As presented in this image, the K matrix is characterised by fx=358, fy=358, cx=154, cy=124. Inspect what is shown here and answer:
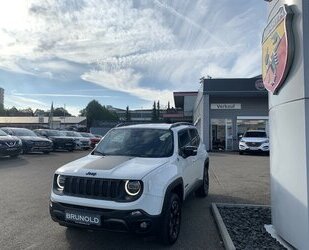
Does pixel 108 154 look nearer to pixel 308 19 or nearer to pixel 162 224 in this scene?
pixel 162 224

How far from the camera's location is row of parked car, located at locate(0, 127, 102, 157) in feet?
59.9

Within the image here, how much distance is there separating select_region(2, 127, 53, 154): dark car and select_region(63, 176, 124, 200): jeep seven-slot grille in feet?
56.2

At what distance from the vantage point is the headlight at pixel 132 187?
499cm

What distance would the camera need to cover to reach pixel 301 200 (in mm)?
4875

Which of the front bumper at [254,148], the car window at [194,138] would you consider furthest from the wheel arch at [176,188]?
the front bumper at [254,148]

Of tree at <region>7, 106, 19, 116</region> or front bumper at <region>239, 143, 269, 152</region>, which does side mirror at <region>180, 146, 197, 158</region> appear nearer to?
front bumper at <region>239, 143, 269, 152</region>

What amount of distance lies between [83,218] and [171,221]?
1.33 metres

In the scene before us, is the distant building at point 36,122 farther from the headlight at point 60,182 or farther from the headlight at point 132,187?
the headlight at point 132,187

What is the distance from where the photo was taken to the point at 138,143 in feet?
21.6

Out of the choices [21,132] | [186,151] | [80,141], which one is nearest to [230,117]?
[80,141]

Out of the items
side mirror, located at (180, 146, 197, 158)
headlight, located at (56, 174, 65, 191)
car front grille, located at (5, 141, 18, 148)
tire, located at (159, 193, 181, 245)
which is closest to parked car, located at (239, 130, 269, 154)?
car front grille, located at (5, 141, 18, 148)

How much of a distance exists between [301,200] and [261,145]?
19.8m

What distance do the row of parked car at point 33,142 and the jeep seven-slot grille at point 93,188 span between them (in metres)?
13.8

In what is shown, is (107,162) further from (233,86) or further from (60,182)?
(233,86)
